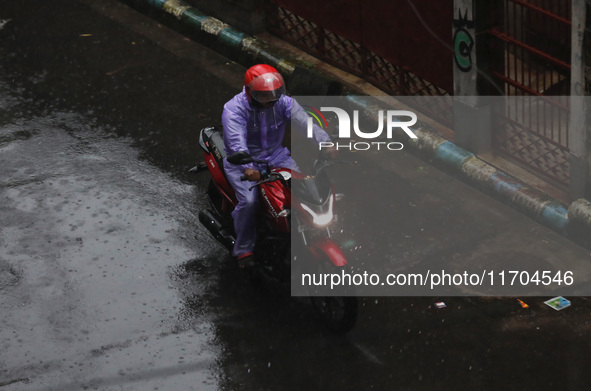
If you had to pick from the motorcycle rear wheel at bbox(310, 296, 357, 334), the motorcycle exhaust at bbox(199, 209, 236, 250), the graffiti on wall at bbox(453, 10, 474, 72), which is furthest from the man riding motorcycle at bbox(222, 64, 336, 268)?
the graffiti on wall at bbox(453, 10, 474, 72)

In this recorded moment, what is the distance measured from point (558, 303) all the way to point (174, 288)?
313cm

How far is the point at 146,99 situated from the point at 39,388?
5.07m

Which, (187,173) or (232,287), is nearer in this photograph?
(232,287)

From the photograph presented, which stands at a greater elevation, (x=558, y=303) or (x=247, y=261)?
(x=247, y=261)

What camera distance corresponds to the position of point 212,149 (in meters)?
8.49

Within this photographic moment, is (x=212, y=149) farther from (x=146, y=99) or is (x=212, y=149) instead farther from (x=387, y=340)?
(x=146, y=99)

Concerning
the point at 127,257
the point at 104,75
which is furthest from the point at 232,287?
the point at 104,75

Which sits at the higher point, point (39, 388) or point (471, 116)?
point (471, 116)

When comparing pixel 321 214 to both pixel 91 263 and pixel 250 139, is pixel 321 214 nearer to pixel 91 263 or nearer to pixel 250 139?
pixel 250 139

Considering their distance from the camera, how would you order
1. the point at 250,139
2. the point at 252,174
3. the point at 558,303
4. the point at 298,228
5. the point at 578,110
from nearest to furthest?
the point at 252,174
the point at 298,228
the point at 558,303
the point at 250,139
the point at 578,110

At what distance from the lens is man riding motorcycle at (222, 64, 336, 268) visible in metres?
7.78

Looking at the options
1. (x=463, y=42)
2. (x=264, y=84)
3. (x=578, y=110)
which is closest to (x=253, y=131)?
(x=264, y=84)

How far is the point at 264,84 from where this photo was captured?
25.3 feet

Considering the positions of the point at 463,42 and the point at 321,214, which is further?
the point at 463,42
